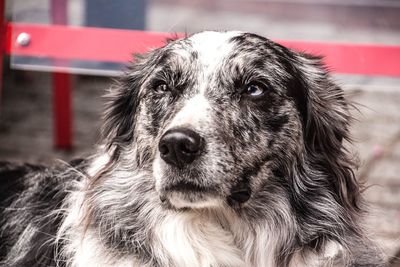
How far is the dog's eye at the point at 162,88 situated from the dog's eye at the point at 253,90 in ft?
0.93

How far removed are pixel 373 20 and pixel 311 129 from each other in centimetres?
264

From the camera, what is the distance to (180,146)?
2.29 metres

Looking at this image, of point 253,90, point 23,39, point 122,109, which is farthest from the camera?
point 23,39

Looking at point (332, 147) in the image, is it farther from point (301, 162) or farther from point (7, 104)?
point (7, 104)

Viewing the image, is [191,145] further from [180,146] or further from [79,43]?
[79,43]

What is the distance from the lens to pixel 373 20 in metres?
5.14

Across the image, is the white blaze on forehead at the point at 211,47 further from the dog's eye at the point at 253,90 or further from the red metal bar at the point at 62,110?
the red metal bar at the point at 62,110

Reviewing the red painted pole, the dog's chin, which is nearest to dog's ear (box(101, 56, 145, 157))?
the dog's chin

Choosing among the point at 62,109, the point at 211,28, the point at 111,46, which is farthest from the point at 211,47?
the point at 62,109

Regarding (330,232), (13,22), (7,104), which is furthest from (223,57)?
(7,104)

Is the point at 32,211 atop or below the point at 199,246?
below

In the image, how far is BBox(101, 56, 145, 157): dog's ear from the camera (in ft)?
9.40

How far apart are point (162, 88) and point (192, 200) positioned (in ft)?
1.69

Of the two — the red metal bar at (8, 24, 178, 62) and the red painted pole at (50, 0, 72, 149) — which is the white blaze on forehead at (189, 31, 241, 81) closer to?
the red metal bar at (8, 24, 178, 62)
